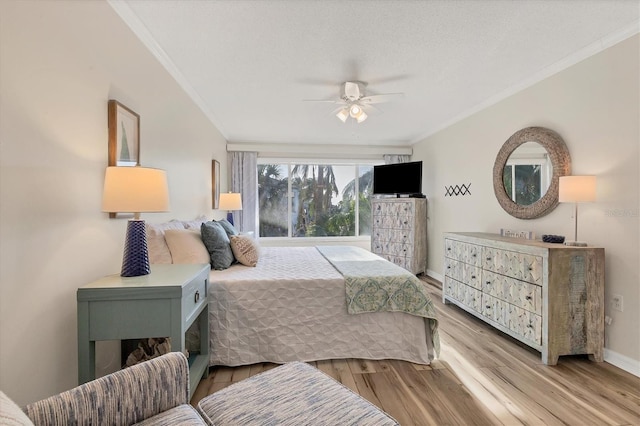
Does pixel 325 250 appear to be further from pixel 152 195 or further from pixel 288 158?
pixel 288 158

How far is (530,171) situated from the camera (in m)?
3.11

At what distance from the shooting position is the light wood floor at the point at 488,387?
1801 mm

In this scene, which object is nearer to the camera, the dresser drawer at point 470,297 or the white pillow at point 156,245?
the white pillow at point 156,245

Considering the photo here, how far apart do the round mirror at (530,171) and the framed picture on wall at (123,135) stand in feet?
11.4

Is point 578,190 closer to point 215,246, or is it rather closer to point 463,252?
point 463,252

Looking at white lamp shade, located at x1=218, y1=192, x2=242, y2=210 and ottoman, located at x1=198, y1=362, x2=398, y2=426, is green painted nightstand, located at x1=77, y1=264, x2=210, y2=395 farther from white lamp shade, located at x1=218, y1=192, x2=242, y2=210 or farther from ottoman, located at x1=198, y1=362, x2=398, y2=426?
white lamp shade, located at x1=218, y1=192, x2=242, y2=210

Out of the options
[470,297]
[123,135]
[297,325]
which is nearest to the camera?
[123,135]

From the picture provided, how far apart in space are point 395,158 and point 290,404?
5.55m

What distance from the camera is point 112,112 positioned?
71.8 inches

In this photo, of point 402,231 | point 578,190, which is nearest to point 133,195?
point 578,190

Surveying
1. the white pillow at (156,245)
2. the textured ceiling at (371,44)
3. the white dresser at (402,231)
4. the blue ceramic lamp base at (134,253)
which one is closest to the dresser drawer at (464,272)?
the white dresser at (402,231)

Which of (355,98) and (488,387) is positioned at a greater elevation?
(355,98)

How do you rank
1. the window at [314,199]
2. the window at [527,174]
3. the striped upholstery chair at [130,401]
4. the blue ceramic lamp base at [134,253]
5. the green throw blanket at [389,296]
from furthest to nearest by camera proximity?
1. the window at [314,199]
2. the window at [527,174]
3. the green throw blanket at [389,296]
4. the blue ceramic lamp base at [134,253]
5. the striped upholstery chair at [130,401]

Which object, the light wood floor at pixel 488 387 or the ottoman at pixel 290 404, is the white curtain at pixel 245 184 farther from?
the ottoman at pixel 290 404
